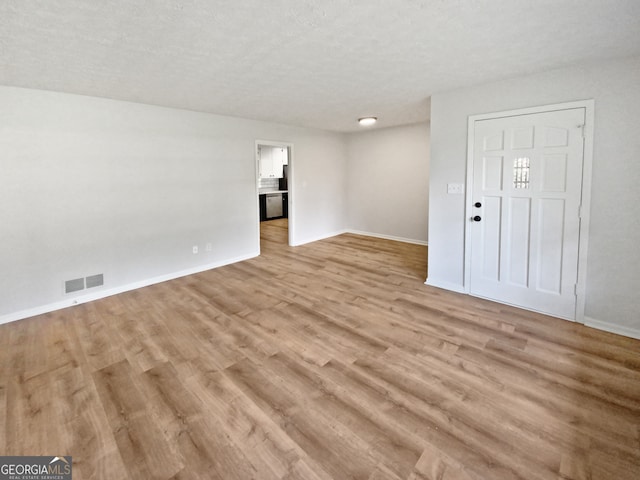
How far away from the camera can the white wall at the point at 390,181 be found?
20.7ft

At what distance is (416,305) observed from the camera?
3.50m

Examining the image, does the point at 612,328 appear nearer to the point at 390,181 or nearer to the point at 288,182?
the point at 390,181

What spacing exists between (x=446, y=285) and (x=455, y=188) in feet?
4.05

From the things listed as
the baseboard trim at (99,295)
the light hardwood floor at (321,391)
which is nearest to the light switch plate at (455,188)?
the light hardwood floor at (321,391)

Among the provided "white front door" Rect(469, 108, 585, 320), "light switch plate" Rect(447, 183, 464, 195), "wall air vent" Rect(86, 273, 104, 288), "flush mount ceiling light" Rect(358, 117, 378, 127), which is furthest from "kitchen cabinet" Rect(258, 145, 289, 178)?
"white front door" Rect(469, 108, 585, 320)

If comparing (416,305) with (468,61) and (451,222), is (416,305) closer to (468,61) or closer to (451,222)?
(451,222)

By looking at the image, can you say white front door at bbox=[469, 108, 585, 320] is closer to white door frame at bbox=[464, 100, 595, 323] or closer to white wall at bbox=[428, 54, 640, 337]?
white door frame at bbox=[464, 100, 595, 323]

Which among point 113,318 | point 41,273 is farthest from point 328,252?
point 41,273

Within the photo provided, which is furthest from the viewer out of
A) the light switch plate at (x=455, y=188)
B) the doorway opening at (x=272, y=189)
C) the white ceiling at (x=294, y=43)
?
the doorway opening at (x=272, y=189)

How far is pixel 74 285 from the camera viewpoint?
12.0 ft

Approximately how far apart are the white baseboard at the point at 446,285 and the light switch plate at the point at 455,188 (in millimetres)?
1150

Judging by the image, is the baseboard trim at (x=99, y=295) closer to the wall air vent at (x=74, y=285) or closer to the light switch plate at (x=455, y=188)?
the wall air vent at (x=74, y=285)

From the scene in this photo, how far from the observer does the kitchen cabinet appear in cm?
979

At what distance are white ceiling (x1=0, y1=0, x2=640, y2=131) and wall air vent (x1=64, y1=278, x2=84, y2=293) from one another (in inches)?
83.4
